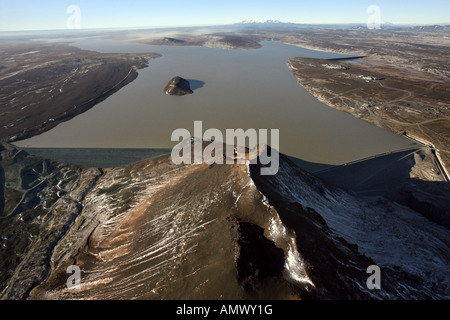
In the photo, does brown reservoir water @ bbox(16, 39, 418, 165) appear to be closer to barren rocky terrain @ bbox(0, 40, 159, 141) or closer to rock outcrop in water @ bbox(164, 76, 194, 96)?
rock outcrop in water @ bbox(164, 76, 194, 96)

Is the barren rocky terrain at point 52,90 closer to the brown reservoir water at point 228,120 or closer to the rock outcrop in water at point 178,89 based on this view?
the brown reservoir water at point 228,120

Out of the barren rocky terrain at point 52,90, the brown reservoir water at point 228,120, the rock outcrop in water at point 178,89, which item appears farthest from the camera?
the rock outcrop in water at point 178,89

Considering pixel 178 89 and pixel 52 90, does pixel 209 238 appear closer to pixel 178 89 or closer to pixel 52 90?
pixel 178 89

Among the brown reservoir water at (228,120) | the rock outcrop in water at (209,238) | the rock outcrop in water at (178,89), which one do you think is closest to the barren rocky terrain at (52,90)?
the brown reservoir water at (228,120)

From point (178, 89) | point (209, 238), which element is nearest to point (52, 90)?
point (178, 89)

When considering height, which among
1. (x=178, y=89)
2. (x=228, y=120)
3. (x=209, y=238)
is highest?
(x=178, y=89)

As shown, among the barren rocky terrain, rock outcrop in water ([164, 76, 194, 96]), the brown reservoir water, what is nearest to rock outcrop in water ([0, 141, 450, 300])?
the brown reservoir water
